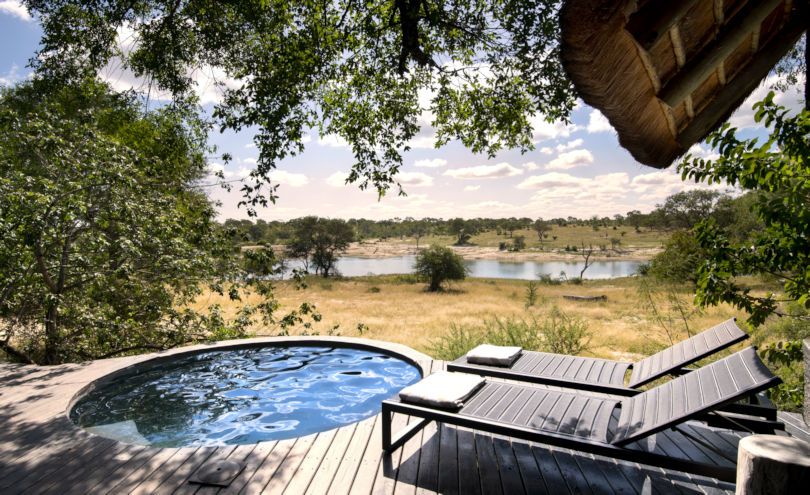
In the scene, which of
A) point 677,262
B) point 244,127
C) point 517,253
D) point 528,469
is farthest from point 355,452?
point 517,253

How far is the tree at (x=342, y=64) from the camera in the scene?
14.7 feet

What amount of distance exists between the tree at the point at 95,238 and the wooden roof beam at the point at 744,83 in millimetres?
5601

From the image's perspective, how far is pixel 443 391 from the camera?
270cm

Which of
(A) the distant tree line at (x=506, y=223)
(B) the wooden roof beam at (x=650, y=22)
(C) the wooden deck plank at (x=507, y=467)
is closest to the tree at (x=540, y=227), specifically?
(A) the distant tree line at (x=506, y=223)

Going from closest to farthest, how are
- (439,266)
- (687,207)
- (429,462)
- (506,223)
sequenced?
(429,462)
(439,266)
(687,207)
(506,223)

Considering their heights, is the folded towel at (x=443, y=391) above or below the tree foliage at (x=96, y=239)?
below

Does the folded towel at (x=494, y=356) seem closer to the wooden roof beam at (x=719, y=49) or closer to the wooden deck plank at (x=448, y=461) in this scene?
the wooden deck plank at (x=448, y=461)

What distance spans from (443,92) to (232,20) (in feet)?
9.15

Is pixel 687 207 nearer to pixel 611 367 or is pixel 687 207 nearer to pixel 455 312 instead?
pixel 455 312

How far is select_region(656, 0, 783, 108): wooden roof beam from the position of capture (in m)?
1.78

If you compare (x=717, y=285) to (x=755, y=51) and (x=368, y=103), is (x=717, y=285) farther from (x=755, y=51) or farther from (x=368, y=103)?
(x=368, y=103)

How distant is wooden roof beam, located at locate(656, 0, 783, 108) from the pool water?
3700 millimetres

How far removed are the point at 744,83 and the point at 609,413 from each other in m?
2.03

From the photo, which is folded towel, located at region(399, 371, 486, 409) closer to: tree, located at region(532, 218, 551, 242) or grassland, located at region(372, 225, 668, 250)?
grassland, located at region(372, 225, 668, 250)
